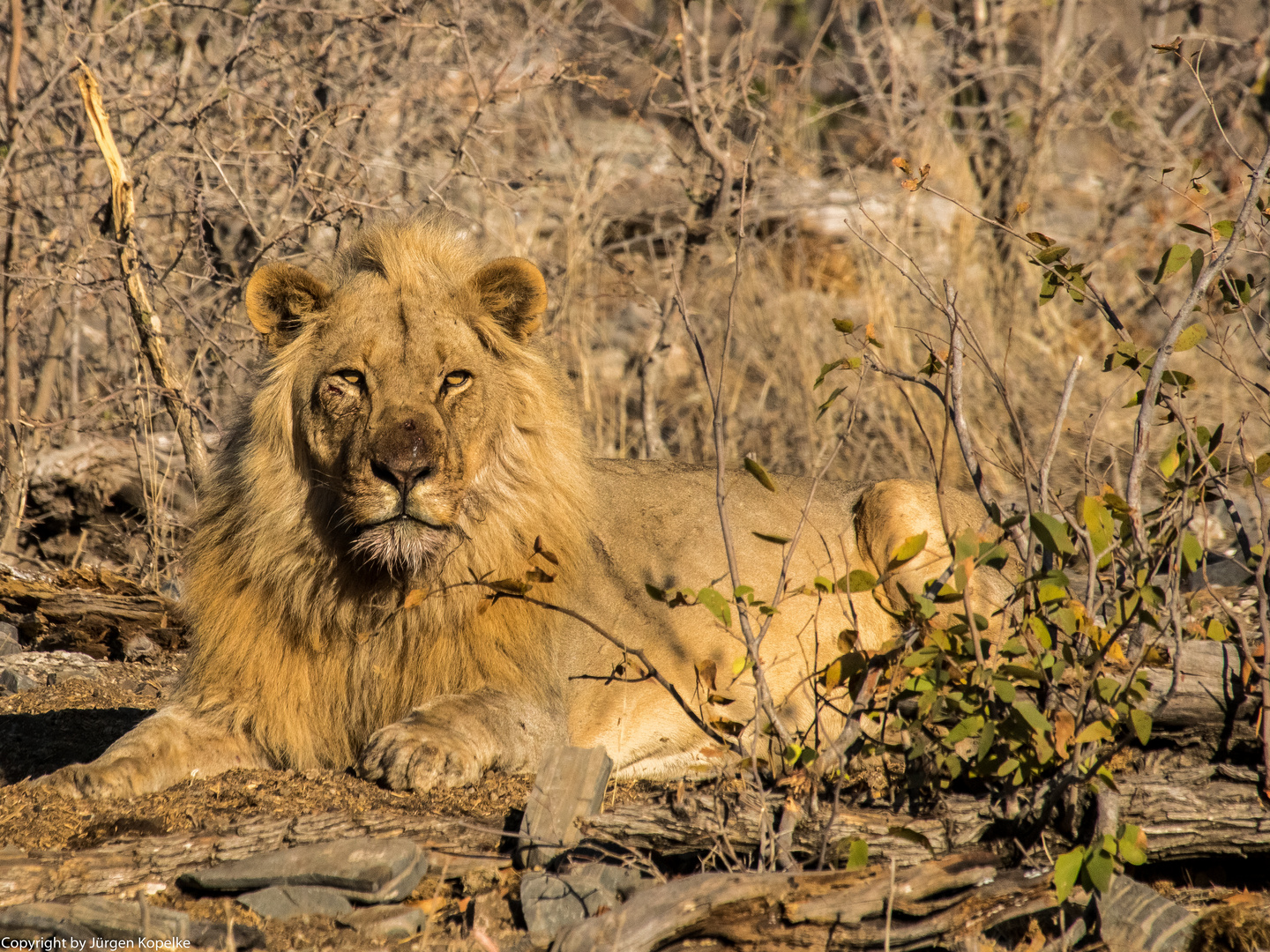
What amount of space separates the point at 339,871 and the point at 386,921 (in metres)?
0.18

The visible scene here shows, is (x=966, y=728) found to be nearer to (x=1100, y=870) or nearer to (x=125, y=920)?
(x=1100, y=870)

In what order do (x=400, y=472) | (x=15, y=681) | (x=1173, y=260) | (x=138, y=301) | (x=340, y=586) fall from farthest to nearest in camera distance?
(x=138, y=301)
(x=15, y=681)
(x=340, y=586)
(x=400, y=472)
(x=1173, y=260)

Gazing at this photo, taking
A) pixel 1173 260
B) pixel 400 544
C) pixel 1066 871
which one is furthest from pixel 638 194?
pixel 1066 871

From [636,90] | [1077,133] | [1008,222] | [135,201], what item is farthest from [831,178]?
[135,201]

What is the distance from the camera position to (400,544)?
362cm

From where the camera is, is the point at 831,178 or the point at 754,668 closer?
the point at 754,668

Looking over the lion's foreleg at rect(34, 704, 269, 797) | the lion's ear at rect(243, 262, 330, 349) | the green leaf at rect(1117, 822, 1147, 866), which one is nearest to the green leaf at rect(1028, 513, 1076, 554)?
the green leaf at rect(1117, 822, 1147, 866)

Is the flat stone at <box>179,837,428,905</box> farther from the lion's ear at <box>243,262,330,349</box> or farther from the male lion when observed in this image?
the lion's ear at <box>243,262,330,349</box>

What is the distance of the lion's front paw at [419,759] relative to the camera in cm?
354

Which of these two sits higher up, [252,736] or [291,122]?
[291,122]

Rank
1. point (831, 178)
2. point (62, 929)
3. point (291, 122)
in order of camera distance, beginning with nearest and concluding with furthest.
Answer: point (62, 929) → point (291, 122) → point (831, 178)

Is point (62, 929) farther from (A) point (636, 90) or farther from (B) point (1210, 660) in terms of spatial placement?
(A) point (636, 90)

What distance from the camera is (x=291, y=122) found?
672cm

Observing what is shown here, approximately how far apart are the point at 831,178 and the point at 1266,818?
8.64 meters
